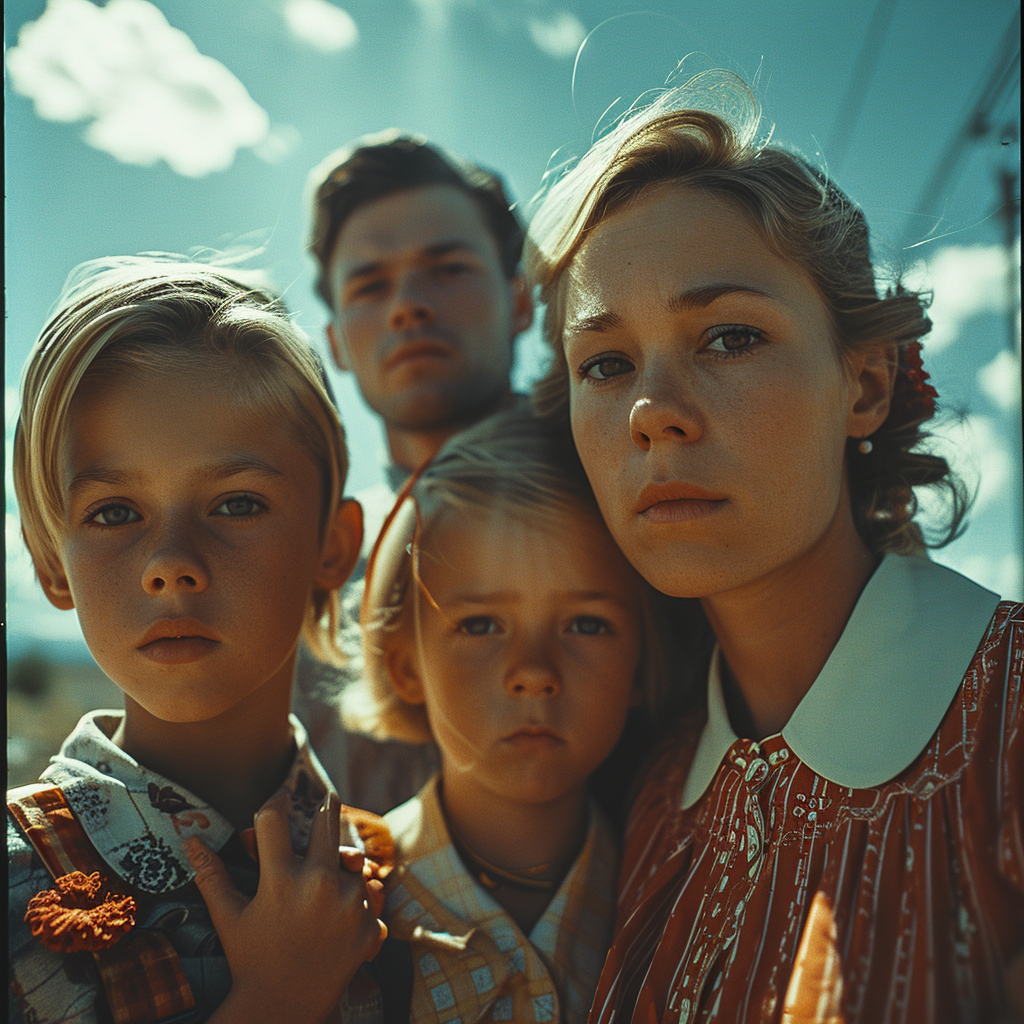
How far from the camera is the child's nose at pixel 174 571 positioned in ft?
4.56

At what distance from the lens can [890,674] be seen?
140 cm

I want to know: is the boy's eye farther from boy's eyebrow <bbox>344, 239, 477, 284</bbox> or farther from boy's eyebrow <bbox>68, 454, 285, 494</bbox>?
boy's eyebrow <bbox>344, 239, 477, 284</bbox>

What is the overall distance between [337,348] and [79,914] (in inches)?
87.3

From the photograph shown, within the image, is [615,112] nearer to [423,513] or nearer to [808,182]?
[808,182]

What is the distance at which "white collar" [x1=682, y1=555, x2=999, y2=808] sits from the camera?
1.33 metres

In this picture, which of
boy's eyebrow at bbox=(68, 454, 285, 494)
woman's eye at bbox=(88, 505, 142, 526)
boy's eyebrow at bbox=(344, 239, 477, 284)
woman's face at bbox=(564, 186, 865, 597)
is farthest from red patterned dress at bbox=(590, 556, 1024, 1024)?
boy's eyebrow at bbox=(344, 239, 477, 284)

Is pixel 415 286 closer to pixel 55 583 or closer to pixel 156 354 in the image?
pixel 156 354

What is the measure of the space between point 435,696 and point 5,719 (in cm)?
77

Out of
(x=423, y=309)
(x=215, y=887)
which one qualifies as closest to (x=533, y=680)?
(x=215, y=887)

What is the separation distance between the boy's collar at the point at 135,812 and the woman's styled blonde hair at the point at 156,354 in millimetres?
356

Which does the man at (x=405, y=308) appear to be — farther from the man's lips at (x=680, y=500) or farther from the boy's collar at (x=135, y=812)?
the man's lips at (x=680, y=500)

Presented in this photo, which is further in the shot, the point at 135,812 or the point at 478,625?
the point at 478,625

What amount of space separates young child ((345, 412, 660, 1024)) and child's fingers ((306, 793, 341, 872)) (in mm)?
219

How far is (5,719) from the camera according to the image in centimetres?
132
